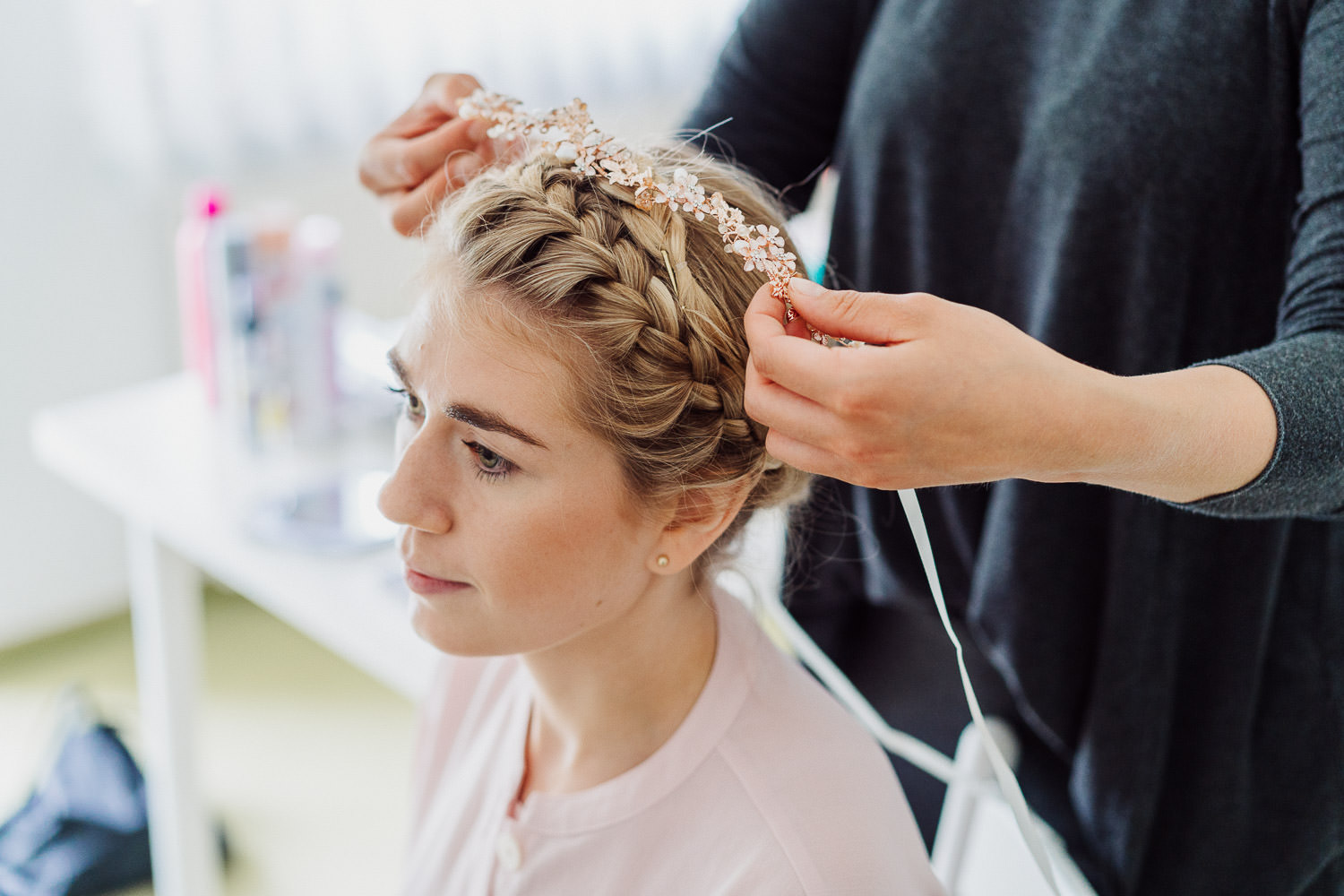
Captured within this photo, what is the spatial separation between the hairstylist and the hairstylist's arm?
4 centimetres

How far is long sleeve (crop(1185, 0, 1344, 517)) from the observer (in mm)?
665

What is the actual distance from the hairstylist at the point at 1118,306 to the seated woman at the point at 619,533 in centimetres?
14

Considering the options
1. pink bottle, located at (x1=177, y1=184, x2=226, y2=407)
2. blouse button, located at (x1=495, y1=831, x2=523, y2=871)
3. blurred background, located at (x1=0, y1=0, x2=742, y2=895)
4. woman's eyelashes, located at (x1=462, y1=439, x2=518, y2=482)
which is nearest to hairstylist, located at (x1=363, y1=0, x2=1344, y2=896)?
woman's eyelashes, located at (x1=462, y1=439, x2=518, y2=482)

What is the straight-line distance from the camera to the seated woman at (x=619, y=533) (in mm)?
782

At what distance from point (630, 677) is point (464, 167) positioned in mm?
432

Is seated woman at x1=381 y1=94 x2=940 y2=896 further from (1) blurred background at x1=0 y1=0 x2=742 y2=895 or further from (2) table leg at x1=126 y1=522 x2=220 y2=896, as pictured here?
(1) blurred background at x1=0 y1=0 x2=742 y2=895

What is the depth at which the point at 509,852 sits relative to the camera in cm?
92

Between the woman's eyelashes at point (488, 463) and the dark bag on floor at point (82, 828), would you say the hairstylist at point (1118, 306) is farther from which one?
the dark bag on floor at point (82, 828)

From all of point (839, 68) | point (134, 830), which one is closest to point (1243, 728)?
point (839, 68)

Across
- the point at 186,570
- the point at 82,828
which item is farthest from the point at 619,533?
the point at 82,828

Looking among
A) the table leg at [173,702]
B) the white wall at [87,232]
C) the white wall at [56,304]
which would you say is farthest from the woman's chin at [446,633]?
the white wall at [56,304]

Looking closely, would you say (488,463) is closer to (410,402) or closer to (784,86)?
(410,402)

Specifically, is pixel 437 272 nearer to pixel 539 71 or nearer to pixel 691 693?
pixel 691 693

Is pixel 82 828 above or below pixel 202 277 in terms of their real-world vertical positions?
below
